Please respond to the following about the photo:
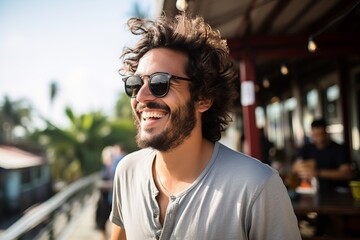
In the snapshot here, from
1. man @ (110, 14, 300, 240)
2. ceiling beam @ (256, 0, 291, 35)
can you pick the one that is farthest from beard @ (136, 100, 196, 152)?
ceiling beam @ (256, 0, 291, 35)

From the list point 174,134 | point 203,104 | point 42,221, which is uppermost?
point 203,104

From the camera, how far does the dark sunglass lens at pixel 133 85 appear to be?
5.88ft

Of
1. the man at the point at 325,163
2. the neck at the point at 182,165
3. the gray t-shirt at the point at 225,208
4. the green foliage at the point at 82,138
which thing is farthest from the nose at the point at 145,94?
the green foliage at the point at 82,138

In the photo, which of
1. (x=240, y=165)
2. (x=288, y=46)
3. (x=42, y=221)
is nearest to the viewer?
(x=240, y=165)

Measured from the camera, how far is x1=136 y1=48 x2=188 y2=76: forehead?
175cm

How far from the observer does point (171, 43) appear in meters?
1.80

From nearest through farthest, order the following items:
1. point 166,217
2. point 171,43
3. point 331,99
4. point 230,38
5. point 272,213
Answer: point 272,213 → point 166,217 → point 171,43 → point 230,38 → point 331,99

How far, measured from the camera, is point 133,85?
1.81 m

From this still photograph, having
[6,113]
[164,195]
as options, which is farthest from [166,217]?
[6,113]

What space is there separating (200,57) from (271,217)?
0.83m

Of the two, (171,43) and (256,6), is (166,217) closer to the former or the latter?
(171,43)

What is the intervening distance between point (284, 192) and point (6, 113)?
6501cm

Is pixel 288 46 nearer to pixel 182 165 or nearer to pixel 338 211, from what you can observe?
pixel 338 211

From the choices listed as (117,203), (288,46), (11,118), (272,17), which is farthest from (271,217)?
(11,118)
